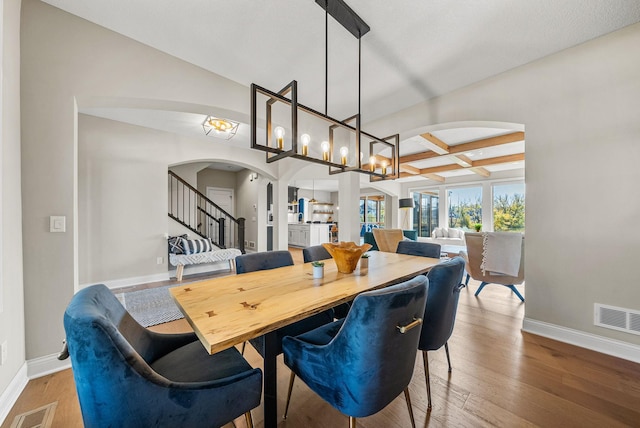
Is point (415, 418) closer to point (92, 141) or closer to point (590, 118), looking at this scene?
point (590, 118)

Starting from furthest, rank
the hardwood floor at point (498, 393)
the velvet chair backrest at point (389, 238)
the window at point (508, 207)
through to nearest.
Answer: the window at point (508, 207) < the velvet chair backrest at point (389, 238) < the hardwood floor at point (498, 393)

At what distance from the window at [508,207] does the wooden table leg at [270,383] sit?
7952 mm

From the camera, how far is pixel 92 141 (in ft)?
12.7

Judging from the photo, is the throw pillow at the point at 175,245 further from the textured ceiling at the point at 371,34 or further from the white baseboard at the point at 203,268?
the textured ceiling at the point at 371,34

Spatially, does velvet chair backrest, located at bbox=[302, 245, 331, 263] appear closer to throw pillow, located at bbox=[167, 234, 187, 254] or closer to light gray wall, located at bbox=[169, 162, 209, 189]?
throw pillow, located at bbox=[167, 234, 187, 254]

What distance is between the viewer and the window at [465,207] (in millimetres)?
7523

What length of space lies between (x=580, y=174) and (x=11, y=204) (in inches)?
178

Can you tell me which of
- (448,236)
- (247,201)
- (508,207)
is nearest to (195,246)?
(247,201)

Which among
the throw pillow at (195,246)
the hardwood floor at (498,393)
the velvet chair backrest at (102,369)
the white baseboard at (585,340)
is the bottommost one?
the hardwood floor at (498,393)

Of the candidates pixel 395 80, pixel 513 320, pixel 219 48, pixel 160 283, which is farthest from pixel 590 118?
pixel 160 283

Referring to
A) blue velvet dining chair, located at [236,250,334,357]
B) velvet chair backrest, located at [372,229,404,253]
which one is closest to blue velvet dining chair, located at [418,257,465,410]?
blue velvet dining chair, located at [236,250,334,357]

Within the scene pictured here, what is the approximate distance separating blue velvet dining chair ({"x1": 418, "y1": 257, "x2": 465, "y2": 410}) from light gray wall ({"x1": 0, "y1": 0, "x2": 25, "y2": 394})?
2.56 metres

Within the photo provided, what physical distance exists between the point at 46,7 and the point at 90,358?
2.73m

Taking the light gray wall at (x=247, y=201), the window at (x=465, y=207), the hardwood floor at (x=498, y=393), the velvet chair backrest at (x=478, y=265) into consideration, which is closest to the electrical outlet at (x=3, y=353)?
the hardwood floor at (x=498, y=393)
